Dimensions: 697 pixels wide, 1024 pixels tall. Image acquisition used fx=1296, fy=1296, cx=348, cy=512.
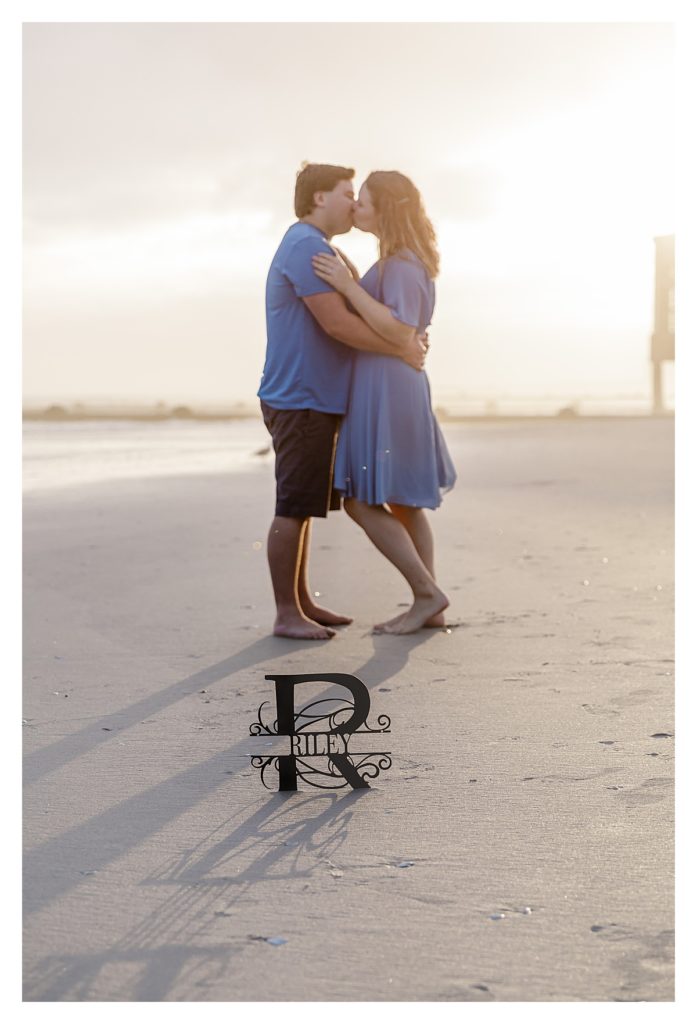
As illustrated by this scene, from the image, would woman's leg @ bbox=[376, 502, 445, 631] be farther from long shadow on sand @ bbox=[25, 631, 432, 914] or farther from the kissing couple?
long shadow on sand @ bbox=[25, 631, 432, 914]

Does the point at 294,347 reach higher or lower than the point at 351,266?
lower

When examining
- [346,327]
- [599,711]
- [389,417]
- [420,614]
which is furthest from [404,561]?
[599,711]

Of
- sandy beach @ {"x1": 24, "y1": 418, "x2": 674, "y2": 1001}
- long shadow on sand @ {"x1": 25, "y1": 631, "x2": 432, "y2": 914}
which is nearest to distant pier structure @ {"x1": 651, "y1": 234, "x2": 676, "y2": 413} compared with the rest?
sandy beach @ {"x1": 24, "y1": 418, "x2": 674, "y2": 1001}

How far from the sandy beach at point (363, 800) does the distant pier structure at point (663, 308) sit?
63.6ft

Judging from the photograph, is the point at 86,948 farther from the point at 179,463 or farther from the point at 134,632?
the point at 179,463

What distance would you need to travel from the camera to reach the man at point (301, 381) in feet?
15.8

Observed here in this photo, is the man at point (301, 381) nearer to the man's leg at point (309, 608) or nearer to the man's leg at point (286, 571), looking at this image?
the man's leg at point (286, 571)

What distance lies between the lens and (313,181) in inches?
190

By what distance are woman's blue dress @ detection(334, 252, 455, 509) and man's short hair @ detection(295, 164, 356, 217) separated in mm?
338

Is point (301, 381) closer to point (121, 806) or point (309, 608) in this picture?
point (309, 608)

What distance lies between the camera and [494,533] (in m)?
7.75

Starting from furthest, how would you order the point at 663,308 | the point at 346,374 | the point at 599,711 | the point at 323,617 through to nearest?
1. the point at 663,308
2. the point at 323,617
3. the point at 346,374
4. the point at 599,711

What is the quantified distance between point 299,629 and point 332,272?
1305 millimetres

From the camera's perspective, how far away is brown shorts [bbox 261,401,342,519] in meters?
4.82
